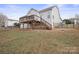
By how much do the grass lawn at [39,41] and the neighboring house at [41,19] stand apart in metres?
0.07

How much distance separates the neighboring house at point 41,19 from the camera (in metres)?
2.04

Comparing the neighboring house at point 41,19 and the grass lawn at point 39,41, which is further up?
the neighboring house at point 41,19

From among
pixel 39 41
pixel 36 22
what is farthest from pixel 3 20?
pixel 39 41

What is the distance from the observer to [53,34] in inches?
81.2

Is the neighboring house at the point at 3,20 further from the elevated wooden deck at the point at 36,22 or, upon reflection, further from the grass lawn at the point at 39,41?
the elevated wooden deck at the point at 36,22

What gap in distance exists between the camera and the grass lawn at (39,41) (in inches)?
78.7

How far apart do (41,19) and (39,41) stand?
0.95ft

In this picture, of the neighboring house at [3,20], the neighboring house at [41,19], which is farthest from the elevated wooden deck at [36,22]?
the neighboring house at [3,20]

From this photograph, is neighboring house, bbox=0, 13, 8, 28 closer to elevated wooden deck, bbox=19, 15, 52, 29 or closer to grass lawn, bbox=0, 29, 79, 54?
grass lawn, bbox=0, 29, 79, 54
